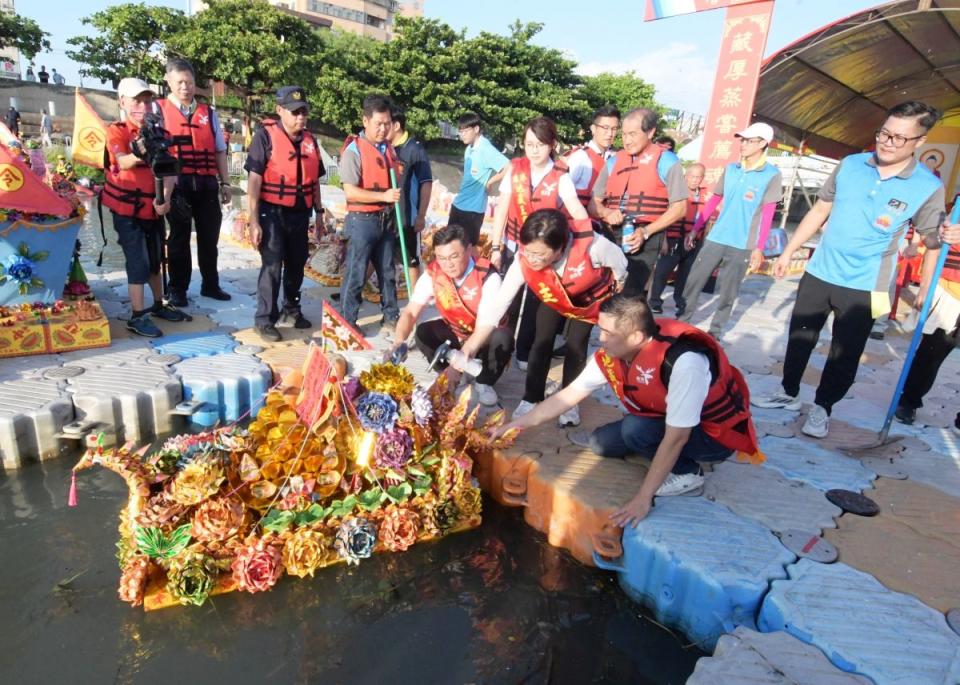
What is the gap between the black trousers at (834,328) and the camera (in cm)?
304

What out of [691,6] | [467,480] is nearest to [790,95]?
[691,6]

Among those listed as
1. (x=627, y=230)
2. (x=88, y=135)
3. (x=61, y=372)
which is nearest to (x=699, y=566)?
(x=627, y=230)

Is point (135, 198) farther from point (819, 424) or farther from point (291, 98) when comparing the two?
point (819, 424)

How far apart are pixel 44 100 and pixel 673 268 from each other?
2601 cm

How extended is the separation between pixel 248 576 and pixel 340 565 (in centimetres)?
40

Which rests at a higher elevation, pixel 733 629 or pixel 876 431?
pixel 876 431

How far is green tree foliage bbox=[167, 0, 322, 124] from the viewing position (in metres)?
21.9

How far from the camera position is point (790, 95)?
404 inches

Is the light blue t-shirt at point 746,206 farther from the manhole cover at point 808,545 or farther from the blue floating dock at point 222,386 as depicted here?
the blue floating dock at point 222,386

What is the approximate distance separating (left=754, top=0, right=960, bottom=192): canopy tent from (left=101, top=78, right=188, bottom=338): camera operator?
8668 millimetres

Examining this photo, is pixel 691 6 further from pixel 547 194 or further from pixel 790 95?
pixel 547 194

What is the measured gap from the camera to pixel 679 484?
8.46 ft

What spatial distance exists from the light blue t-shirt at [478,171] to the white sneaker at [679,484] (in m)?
3.12

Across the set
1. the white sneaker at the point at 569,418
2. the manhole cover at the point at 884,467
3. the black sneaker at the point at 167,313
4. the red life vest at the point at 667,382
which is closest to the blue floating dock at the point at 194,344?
the black sneaker at the point at 167,313
